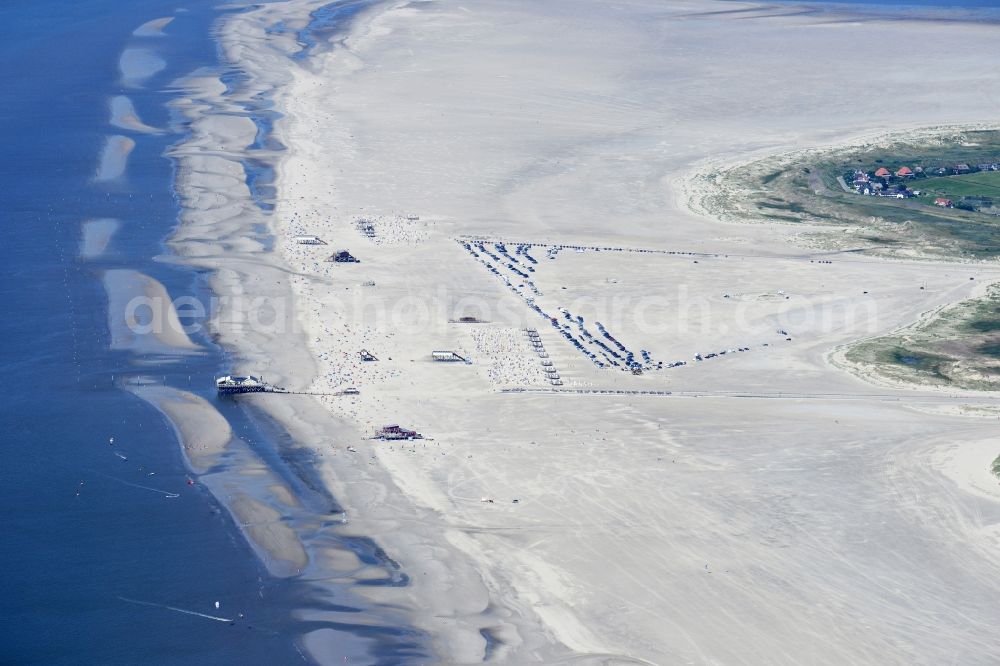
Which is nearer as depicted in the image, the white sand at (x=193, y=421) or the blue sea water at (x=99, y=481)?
the blue sea water at (x=99, y=481)

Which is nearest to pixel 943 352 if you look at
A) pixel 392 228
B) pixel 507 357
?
pixel 507 357

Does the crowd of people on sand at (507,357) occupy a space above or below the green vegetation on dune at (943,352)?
above

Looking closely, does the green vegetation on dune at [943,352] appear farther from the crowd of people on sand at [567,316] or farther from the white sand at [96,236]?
the white sand at [96,236]

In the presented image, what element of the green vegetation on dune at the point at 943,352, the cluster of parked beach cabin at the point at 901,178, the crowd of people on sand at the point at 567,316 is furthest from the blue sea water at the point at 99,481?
the cluster of parked beach cabin at the point at 901,178

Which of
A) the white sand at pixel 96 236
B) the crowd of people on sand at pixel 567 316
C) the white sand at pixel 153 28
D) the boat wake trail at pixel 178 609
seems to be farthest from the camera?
the white sand at pixel 153 28

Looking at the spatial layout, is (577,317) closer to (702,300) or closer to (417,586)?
(702,300)

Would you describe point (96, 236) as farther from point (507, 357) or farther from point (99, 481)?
point (99, 481)

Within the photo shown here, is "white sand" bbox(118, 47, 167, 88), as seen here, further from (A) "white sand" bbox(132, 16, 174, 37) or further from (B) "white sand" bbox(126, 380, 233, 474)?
(B) "white sand" bbox(126, 380, 233, 474)

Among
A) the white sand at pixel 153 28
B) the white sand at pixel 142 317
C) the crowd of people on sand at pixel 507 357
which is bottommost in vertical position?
the crowd of people on sand at pixel 507 357
